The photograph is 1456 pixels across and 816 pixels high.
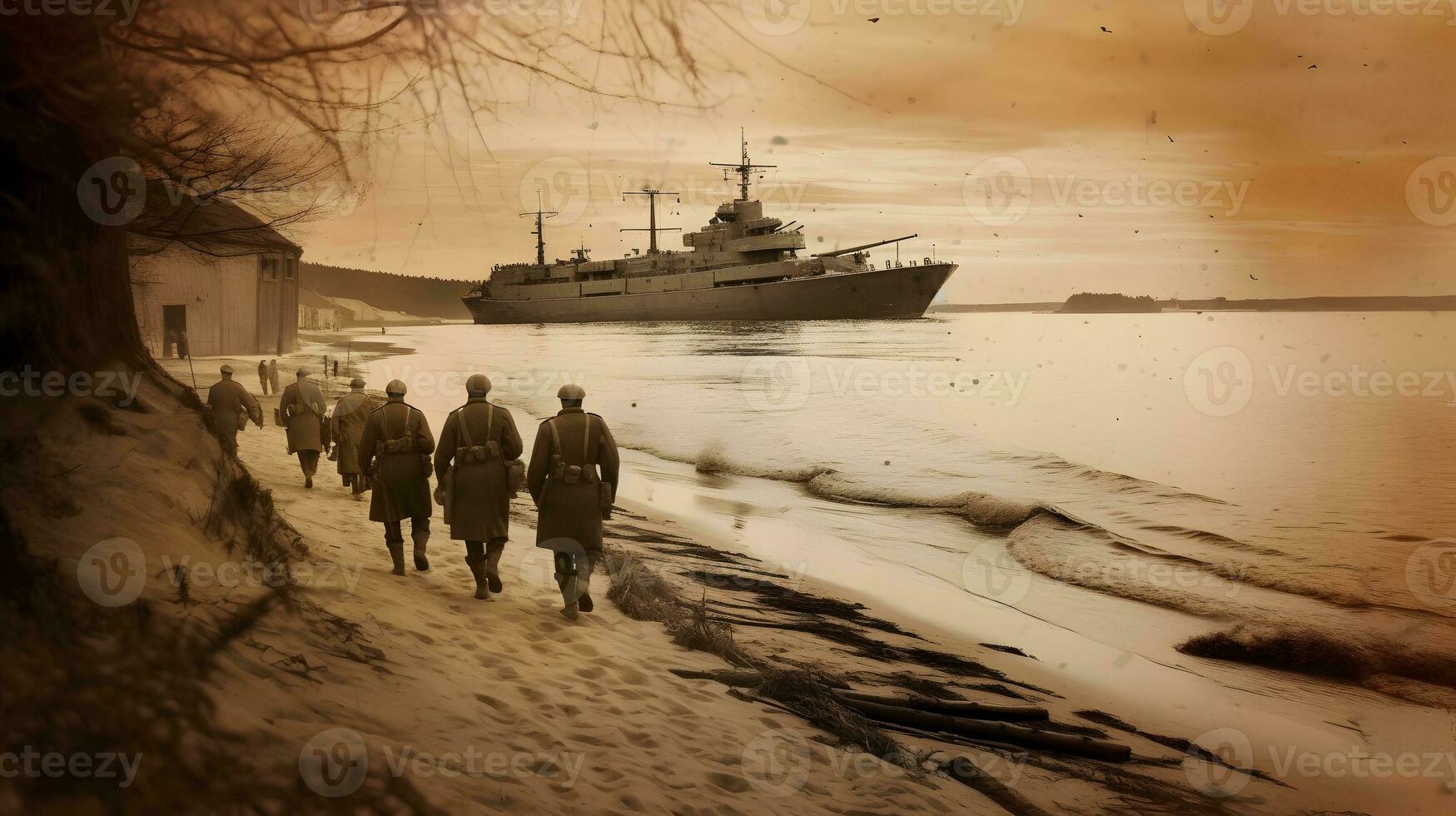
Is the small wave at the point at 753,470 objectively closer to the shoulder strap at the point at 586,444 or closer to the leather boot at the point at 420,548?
the leather boot at the point at 420,548

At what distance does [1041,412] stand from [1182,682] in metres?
28.7

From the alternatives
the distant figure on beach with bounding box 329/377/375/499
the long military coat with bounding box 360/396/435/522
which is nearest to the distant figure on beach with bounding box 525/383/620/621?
the long military coat with bounding box 360/396/435/522

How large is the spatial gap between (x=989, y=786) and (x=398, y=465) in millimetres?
5089

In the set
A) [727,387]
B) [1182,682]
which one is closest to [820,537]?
[1182,682]

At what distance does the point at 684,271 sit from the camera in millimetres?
92250

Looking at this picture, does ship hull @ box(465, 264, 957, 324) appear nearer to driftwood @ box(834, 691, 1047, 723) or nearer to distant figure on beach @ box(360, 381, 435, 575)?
distant figure on beach @ box(360, 381, 435, 575)

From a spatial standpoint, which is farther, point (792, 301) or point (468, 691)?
point (792, 301)

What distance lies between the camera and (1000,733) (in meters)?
5.52

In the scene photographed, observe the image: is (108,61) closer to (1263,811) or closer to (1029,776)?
(1029,776)

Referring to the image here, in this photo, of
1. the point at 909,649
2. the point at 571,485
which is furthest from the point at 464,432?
the point at 909,649

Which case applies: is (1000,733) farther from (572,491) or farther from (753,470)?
(753,470)

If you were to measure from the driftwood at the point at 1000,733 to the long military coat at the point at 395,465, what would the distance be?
3.93 meters

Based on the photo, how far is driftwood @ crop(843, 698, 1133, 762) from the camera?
5.43 metres

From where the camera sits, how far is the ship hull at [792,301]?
89250 mm
